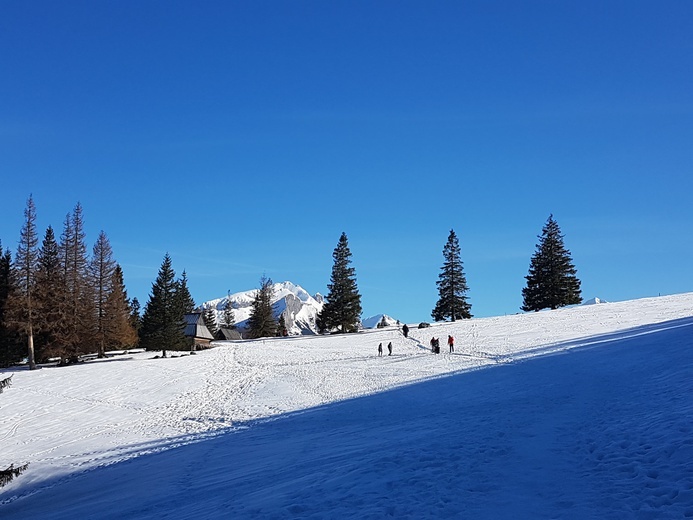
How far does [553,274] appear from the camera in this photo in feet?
232

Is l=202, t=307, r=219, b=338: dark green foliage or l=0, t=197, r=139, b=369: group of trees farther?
l=202, t=307, r=219, b=338: dark green foliage

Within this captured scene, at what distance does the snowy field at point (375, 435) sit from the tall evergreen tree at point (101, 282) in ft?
36.1

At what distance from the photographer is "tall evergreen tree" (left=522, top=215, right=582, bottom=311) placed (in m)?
70.2

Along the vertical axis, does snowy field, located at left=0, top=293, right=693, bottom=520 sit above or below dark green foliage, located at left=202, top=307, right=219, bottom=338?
below

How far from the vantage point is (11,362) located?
5419 centimetres

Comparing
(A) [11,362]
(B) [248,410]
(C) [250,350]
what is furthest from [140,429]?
(A) [11,362]

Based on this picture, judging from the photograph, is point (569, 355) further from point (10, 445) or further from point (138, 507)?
point (10, 445)

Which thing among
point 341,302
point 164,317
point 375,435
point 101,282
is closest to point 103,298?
point 101,282

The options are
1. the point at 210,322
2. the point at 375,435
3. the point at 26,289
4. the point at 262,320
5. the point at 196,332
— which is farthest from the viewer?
the point at 210,322

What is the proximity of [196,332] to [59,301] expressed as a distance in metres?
19.1

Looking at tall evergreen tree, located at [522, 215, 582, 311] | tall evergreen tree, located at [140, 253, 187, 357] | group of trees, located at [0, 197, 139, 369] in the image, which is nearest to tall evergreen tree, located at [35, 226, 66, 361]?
group of trees, located at [0, 197, 139, 369]

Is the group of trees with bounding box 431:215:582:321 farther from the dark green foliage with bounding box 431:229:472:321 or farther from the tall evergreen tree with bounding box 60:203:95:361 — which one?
the tall evergreen tree with bounding box 60:203:95:361

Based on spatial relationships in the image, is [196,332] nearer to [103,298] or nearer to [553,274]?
[103,298]

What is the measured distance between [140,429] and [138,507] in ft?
45.4
